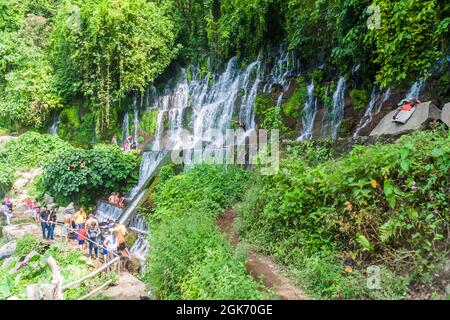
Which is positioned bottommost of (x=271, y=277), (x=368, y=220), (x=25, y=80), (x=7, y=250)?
(x=7, y=250)

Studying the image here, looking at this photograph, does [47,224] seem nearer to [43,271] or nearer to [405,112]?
[43,271]

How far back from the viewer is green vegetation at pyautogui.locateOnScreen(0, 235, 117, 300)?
7.13 m

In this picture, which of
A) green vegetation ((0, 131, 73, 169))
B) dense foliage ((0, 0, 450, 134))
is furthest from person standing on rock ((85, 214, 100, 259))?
green vegetation ((0, 131, 73, 169))

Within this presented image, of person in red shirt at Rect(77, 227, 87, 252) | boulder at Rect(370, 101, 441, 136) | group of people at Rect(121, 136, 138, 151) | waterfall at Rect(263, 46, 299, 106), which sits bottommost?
person in red shirt at Rect(77, 227, 87, 252)

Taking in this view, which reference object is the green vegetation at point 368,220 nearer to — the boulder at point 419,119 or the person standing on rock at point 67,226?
the boulder at point 419,119

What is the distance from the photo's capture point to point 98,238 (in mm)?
10094

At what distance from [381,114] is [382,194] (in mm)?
5758

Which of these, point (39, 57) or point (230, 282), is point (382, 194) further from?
point (39, 57)

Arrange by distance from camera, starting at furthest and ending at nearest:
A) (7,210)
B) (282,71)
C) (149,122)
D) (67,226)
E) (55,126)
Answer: (55,126) → (149,122) → (282,71) → (7,210) → (67,226)

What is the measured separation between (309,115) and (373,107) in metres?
2.15

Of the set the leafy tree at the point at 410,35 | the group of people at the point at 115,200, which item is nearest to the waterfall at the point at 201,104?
the group of people at the point at 115,200

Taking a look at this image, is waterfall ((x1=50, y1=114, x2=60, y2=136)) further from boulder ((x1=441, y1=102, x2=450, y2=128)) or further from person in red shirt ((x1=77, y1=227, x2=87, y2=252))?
boulder ((x1=441, y1=102, x2=450, y2=128))

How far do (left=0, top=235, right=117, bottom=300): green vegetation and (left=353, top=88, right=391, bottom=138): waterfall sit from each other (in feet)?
24.9

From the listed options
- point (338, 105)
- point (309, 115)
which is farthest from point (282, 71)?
point (338, 105)
